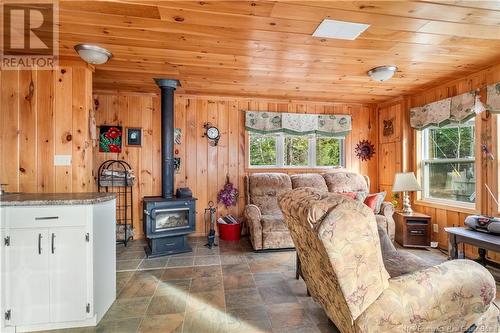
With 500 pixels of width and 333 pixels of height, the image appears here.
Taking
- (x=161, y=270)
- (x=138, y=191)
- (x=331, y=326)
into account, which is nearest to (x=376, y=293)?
(x=331, y=326)

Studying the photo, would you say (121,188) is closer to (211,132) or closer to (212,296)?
(211,132)

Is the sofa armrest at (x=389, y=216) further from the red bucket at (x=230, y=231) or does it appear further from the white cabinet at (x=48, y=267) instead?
the white cabinet at (x=48, y=267)

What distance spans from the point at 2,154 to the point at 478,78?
17.9 ft

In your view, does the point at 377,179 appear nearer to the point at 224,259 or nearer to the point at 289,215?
the point at 224,259

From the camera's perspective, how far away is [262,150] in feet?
14.6

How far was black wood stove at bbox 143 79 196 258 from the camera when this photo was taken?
3.22 meters

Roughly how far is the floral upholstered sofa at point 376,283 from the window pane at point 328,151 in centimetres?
330

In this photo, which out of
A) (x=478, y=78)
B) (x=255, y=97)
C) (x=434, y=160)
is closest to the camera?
(x=478, y=78)

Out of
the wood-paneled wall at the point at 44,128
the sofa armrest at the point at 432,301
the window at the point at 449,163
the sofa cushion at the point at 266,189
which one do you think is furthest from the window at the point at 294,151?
the sofa armrest at the point at 432,301

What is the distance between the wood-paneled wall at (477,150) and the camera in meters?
2.93

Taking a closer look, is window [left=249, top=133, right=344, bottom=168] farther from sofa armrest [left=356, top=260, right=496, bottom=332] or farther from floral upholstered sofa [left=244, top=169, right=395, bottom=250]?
sofa armrest [left=356, top=260, right=496, bottom=332]

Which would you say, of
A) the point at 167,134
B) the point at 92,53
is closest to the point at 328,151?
the point at 167,134

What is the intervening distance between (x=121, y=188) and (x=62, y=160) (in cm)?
143

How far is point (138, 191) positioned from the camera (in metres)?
4.01
